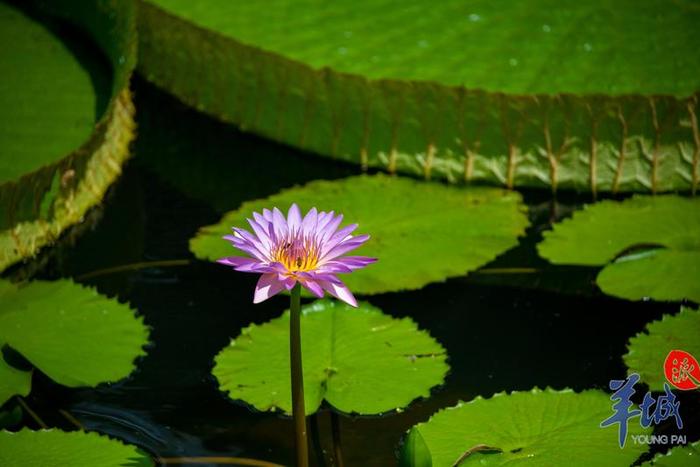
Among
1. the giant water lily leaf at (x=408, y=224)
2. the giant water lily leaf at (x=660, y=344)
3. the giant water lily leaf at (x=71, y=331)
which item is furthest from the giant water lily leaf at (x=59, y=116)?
the giant water lily leaf at (x=660, y=344)

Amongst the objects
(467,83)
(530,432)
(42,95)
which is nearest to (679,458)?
(530,432)

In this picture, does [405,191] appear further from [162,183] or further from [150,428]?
[150,428]

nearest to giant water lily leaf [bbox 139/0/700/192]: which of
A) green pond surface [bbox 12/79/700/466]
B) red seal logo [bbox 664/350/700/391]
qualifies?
green pond surface [bbox 12/79/700/466]

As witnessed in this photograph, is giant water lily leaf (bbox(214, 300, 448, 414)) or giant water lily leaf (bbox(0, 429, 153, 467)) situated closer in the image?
giant water lily leaf (bbox(0, 429, 153, 467))

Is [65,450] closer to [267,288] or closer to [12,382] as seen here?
[12,382]

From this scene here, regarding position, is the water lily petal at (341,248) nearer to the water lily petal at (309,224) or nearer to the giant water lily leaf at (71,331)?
the water lily petal at (309,224)

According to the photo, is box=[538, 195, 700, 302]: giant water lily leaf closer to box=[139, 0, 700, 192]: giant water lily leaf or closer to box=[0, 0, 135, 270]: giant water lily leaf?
box=[139, 0, 700, 192]: giant water lily leaf

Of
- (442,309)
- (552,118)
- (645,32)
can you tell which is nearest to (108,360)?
(442,309)

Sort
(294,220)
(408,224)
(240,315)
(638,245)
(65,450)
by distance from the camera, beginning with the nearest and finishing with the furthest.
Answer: (294,220), (65,450), (240,315), (638,245), (408,224)
